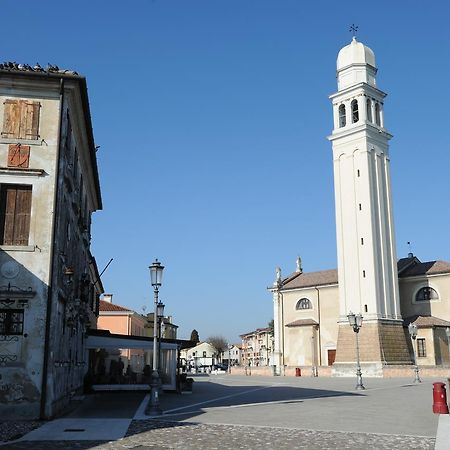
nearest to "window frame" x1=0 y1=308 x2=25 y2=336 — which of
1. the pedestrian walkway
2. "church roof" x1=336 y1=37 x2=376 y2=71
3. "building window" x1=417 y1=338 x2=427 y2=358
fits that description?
the pedestrian walkway

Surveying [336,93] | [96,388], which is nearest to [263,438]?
[96,388]

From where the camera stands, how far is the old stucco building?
15984 millimetres

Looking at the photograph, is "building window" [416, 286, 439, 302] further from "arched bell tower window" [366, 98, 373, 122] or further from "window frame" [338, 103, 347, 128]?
"window frame" [338, 103, 347, 128]

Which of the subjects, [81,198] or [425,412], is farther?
[81,198]

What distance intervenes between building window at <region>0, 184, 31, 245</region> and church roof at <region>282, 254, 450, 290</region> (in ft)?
153

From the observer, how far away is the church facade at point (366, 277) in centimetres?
5250

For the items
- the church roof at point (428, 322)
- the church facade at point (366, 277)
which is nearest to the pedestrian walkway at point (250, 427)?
the church facade at point (366, 277)

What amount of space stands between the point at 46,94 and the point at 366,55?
4943 centimetres

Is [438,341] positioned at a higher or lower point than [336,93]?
lower

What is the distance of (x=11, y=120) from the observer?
57.4ft

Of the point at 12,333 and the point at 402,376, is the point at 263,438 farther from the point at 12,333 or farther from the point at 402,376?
the point at 402,376

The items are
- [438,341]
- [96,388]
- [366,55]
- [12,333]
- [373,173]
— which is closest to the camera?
[12,333]

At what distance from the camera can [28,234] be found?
55.5ft

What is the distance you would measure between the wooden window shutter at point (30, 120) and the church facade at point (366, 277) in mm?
40844
